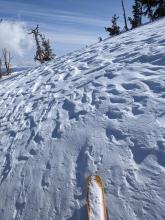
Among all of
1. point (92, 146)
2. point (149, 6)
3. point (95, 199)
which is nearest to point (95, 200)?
point (95, 199)

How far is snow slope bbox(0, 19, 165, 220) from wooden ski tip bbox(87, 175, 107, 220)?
9 centimetres

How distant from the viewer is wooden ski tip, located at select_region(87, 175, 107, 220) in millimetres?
3067

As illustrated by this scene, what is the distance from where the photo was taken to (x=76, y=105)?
569cm

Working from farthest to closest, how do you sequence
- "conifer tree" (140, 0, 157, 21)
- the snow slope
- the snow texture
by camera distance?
"conifer tree" (140, 0, 157, 21)
the snow slope
the snow texture

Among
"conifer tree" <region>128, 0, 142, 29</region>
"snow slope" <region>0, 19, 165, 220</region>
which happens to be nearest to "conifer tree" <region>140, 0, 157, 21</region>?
"conifer tree" <region>128, 0, 142, 29</region>

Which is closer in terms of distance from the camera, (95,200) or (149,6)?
(95,200)

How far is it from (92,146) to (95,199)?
39.9 inches

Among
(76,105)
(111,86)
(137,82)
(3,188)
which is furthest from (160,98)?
(3,188)

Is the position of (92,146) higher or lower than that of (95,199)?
higher

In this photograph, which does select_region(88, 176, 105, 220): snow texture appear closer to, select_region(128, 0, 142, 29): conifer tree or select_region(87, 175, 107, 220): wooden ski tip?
select_region(87, 175, 107, 220): wooden ski tip

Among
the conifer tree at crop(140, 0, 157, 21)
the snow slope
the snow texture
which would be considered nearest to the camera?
the snow texture

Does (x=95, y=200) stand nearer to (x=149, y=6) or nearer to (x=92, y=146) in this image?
(x=92, y=146)

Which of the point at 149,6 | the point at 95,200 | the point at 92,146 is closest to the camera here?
the point at 95,200

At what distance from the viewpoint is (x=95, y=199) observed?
3.23 meters
